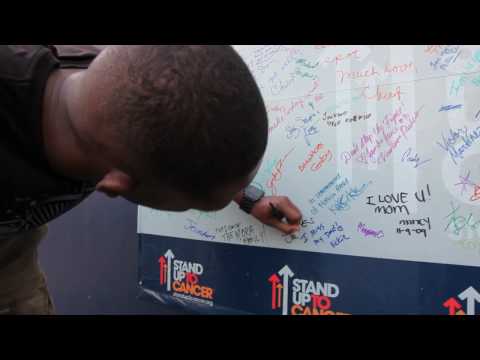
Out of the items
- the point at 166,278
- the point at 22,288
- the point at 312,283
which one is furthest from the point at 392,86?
the point at 22,288

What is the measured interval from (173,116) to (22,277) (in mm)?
1003

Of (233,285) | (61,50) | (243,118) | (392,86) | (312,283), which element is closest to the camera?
(243,118)

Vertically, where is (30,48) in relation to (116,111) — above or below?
above

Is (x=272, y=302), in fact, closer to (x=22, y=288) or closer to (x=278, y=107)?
(x=278, y=107)

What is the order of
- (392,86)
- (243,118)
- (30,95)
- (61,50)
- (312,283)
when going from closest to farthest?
(243,118)
(30,95)
(61,50)
(392,86)
(312,283)

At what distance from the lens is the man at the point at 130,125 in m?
0.64

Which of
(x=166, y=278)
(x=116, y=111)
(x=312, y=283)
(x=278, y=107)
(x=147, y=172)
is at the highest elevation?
(x=278, y=107)

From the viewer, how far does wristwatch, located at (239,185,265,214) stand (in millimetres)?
1341

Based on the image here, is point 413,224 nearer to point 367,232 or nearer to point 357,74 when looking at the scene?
point 367,232

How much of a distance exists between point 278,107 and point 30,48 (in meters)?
0.79

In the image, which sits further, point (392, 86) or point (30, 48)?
point (392, 86)

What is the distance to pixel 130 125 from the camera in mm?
659

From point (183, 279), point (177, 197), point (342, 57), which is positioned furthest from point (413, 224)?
point (183, 279)

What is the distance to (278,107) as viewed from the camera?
53.1 inches
